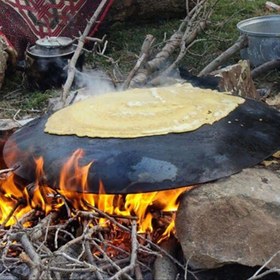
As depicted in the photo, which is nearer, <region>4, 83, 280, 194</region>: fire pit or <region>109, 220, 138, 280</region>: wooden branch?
<region>109, 220, 138, 280</region>: wooden branch

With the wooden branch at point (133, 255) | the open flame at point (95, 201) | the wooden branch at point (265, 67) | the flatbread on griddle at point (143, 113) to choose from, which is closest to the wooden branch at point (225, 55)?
the wooden branch at point (265, 67)

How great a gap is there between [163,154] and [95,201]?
46 cm

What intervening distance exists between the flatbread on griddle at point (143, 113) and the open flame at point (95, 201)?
9.5 inches

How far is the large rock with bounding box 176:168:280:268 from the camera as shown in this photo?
8.66ft

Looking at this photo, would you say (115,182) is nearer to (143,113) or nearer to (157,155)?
(157,155)

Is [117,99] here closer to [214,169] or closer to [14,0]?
[214,169]

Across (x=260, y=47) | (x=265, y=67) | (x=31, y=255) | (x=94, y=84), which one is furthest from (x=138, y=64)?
(x=31, y=255)

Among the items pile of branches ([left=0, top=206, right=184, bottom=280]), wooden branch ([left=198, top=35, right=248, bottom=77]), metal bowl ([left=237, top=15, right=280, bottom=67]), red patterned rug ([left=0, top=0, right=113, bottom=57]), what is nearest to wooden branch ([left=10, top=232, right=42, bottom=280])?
pile of branches ([left=0, top=206, right=184, bottom=280])

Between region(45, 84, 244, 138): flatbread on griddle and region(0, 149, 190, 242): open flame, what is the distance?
0.24 m

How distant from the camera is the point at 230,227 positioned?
105 inches

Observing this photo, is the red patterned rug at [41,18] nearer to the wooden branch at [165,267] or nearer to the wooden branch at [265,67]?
the wooden branch at [265,67]

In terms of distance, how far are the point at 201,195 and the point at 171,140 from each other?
1.18ft

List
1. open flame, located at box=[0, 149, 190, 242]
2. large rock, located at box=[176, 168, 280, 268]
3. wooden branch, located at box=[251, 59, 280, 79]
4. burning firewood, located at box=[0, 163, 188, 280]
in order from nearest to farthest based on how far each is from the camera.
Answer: burning firewood, located at box=[0, 163, 188, 280] → large rock, located at box=[176, 168, 280, 268] → open flame, located at box=[0, 149, 190, 242] → wooden branch, located at box=[251, 59, 280, 79]

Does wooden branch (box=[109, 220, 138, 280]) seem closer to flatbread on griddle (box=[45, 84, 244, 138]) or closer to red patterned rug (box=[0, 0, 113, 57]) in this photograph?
flatbread on griddle (box=[45, 84, 244, 138])
